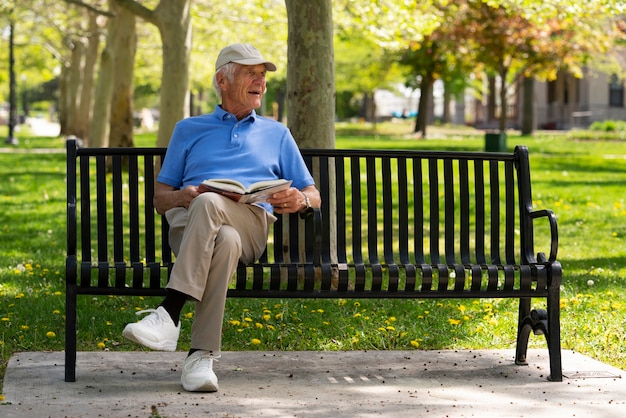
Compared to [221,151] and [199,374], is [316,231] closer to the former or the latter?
[221,151]

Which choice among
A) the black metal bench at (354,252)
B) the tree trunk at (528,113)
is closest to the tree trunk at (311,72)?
the black metal bench at (354,252)

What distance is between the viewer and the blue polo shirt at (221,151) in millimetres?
5414

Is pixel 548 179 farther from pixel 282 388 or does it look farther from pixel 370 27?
pixel 282 388

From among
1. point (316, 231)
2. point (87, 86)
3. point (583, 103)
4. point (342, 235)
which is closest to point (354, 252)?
point (342, 235)

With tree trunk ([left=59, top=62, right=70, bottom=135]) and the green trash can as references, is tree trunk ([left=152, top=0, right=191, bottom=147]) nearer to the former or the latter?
the green trash can

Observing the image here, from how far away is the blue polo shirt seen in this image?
5.41 m

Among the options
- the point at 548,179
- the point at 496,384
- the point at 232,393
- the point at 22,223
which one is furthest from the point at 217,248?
the point at 548,179

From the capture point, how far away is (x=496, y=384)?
5395 mm

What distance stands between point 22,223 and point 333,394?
25.8 feet

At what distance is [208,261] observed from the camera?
4988mm

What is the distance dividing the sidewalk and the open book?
0.83 metres

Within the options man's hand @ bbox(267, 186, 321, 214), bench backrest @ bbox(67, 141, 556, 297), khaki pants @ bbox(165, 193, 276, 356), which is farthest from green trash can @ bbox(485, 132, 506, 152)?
khaki pants @ bbox(165, 193, 276, 356)

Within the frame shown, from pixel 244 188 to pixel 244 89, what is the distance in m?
0.54

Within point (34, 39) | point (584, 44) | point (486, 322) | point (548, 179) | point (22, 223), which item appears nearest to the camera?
point (486, 322)
